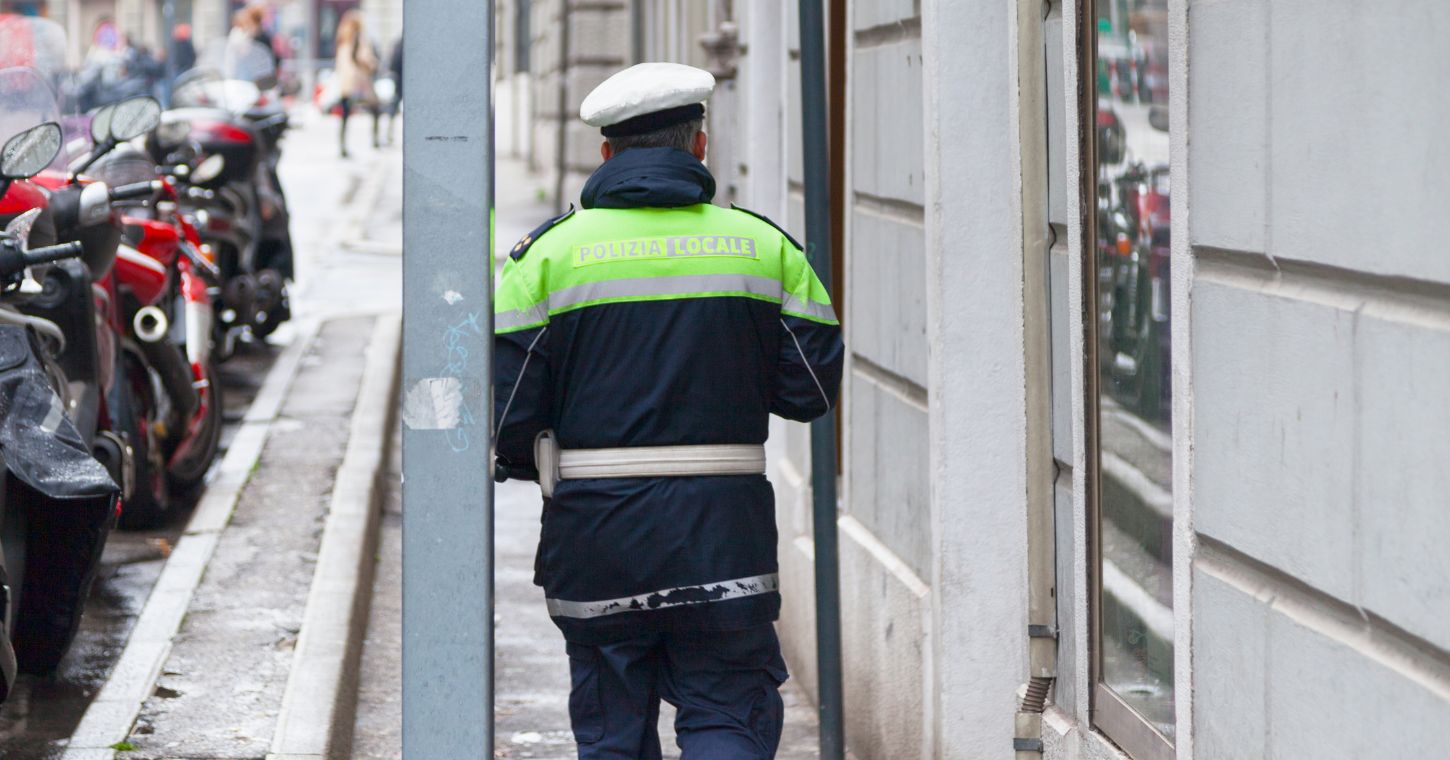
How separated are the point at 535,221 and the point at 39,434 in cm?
1622

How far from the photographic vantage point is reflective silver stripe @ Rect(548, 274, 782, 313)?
12.3ft

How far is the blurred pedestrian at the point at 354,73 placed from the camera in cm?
2992

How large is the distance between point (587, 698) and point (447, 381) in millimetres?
1125

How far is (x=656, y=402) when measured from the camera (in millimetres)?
3748

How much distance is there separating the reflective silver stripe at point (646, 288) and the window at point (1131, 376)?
764mm

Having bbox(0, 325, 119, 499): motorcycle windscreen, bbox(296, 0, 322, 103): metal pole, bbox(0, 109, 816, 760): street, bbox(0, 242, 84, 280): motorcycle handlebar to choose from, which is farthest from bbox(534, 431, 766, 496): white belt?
bbox(296, 0, 322, 103): metal pole

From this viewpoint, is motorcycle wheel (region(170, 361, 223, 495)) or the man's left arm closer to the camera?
the man's left arm

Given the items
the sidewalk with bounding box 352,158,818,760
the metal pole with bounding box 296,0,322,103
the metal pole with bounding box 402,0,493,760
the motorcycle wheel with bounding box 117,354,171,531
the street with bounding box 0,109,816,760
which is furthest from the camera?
the metal pole with bounding box 296,0,322,103

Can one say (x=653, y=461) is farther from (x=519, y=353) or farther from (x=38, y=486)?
(x=38, y=486)

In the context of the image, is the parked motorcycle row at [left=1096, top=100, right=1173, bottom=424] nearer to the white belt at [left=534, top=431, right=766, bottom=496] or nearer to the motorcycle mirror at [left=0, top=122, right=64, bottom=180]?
the white belt at [left=534, top=431, right=766, bottom=496]

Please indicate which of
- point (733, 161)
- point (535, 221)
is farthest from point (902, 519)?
point (535, 221)

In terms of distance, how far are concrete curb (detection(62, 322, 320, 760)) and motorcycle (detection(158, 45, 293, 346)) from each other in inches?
31.2

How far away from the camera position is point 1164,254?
149 inches

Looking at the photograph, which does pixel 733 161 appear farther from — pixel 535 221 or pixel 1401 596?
pixel 535 221
